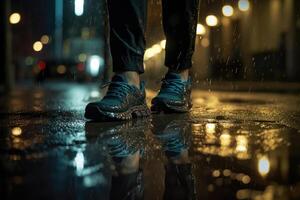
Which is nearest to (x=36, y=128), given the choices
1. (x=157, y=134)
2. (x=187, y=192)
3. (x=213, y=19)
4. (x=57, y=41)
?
(x=157, y=134)

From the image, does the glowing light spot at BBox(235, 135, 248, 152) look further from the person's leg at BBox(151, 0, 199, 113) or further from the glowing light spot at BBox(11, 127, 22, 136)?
the person's leg at BBox(151, 0, 199, 113)

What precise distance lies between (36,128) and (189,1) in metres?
1.40

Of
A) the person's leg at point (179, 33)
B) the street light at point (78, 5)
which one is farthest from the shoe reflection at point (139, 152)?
the street light at point (78, 5)

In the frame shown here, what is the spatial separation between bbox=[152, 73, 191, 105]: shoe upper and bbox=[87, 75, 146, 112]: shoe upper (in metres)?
0.27

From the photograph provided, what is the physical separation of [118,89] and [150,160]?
124 cm

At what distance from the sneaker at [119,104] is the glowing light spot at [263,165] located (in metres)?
1.18

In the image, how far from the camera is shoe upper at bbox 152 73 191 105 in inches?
135

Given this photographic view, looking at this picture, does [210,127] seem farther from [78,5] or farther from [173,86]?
[78,5]

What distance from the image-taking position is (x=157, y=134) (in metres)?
2.44

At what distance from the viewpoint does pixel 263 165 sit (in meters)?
1.74

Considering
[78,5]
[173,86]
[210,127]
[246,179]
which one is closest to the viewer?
[246,179]

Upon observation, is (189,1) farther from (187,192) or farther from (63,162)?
(187,192)

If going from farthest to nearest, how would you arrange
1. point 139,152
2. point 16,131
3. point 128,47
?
1. point 128,47
2. point 16,131
3. point 139,152

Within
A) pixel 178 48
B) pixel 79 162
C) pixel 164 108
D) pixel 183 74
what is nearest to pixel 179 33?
pixel 178 48
